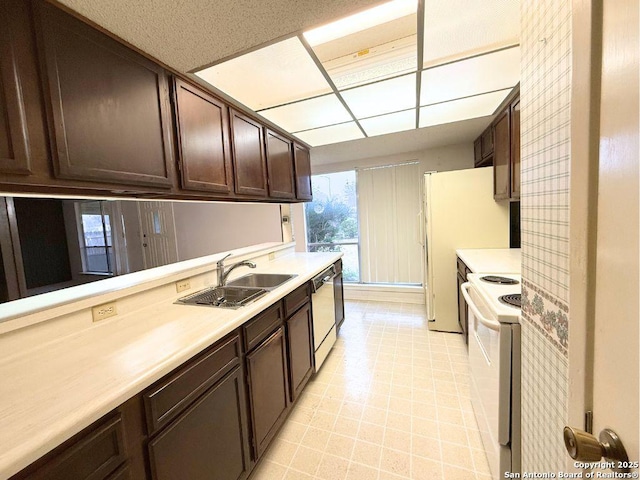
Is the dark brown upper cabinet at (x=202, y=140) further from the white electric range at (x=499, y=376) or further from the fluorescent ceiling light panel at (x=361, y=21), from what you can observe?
the white electric range at (x=499, y=376)

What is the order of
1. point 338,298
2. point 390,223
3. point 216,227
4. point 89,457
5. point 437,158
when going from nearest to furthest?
point 89,457 < point 338,298 < point 437,158 < point 390,223 < point 216,227

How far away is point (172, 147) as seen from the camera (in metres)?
1.46

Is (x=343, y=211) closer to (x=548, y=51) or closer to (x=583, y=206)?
(x=548, y=51)

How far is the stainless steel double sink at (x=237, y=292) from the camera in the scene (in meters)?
1.53

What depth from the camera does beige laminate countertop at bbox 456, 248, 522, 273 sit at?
197 cm

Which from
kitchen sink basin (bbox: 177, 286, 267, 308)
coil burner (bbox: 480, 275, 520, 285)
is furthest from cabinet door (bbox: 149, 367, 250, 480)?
coil burner (bbox: 480, 275, 520, 285)

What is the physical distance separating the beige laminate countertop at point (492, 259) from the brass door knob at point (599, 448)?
1.49 m

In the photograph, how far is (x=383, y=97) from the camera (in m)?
1.96

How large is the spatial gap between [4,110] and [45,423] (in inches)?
37.9

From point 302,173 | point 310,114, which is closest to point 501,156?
point 310,114

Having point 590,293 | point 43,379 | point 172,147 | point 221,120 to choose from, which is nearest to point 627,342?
point 590,293

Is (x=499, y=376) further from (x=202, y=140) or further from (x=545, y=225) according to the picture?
(x=202, y=140)

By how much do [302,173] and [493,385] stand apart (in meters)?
2.60

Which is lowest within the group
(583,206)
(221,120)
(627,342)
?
(627,342)
